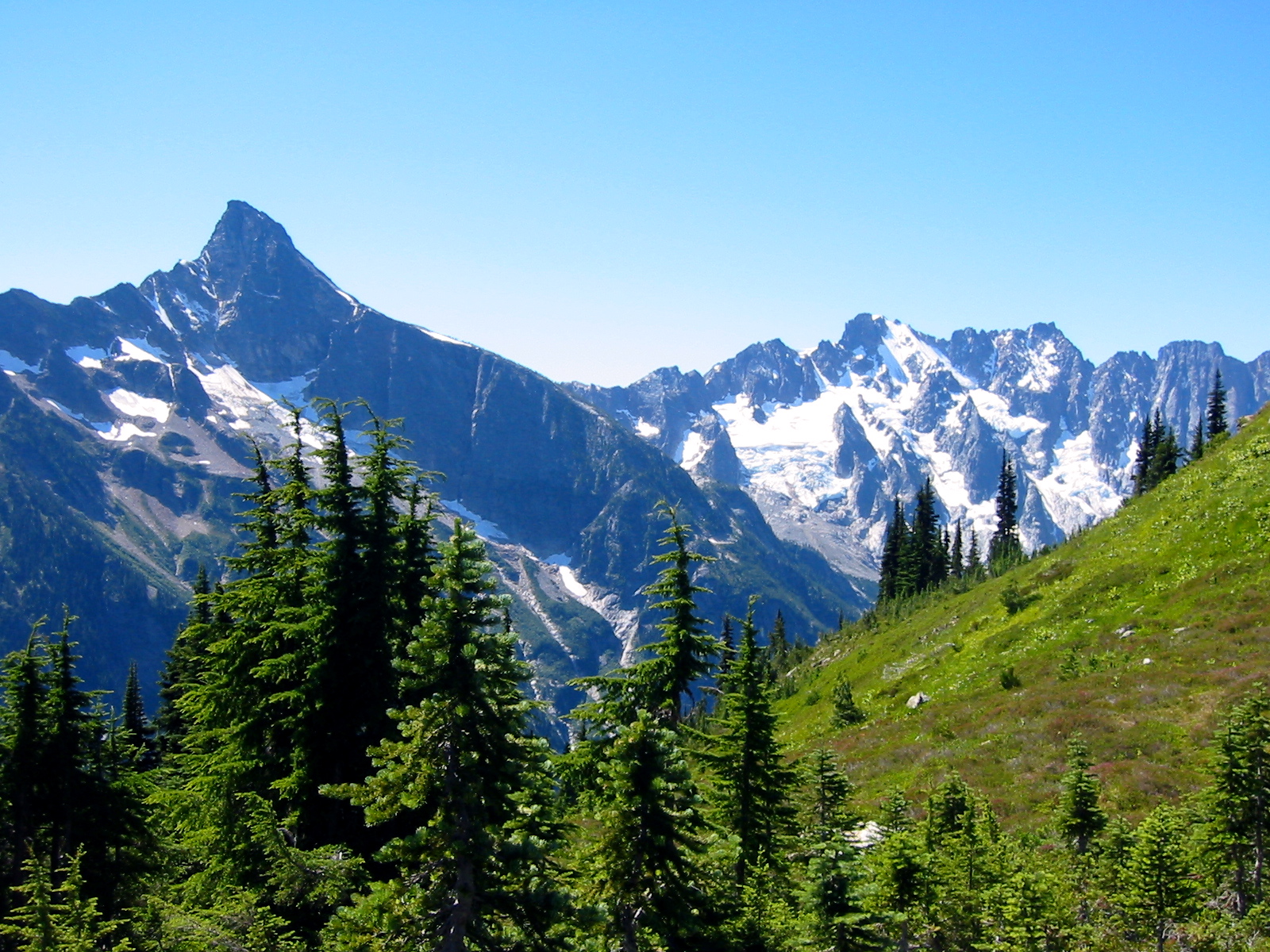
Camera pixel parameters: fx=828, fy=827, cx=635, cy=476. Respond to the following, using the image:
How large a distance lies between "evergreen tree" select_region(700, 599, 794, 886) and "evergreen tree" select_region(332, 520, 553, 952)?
9.48m

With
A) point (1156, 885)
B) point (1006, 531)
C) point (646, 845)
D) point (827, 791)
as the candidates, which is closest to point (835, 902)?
point (646, 845)

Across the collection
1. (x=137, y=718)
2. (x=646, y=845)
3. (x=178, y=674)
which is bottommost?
(x=646, y=845)

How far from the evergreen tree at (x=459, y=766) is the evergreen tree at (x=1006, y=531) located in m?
73.7

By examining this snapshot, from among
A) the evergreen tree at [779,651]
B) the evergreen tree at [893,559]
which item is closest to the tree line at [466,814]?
A: the evergreen tree at [779,651]

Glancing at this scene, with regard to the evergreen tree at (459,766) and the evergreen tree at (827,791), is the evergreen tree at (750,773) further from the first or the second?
the evergreen tree at (459,766)

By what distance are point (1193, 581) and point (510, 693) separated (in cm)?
4002

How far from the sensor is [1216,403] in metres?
104

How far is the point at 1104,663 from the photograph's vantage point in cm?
3675

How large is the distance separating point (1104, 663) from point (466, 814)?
3363 centimetres

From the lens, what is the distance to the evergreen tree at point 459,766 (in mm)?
12625

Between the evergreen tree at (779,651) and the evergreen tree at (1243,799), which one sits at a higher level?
the evergreen tree at (779,651)

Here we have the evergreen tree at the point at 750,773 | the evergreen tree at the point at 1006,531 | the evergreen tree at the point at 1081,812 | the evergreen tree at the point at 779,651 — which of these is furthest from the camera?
the evergreen tree at the point at 779,651

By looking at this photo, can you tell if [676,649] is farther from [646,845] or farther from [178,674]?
[178,674]

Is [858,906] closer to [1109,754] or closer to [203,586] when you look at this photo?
[1109,754]
